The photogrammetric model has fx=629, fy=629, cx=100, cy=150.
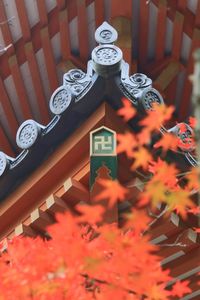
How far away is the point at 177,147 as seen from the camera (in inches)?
205

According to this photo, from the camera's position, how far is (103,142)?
188 inches

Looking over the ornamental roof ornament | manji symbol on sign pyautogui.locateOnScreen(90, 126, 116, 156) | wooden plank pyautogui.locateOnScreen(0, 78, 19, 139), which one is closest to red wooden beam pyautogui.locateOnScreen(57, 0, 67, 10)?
wooden plank pyautogui.locateOnScreen(0, 78, 19, 139)

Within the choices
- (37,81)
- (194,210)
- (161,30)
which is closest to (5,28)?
(37,81)

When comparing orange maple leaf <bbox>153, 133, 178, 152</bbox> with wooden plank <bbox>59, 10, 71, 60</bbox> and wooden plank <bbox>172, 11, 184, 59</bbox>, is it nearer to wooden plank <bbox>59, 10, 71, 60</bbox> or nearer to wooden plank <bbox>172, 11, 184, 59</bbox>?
wooden plank <bbox>172, 11, 184, 59</bbox>

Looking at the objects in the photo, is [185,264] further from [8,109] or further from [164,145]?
[8,109]

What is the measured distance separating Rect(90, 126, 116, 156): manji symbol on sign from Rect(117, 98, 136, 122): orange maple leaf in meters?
0.24

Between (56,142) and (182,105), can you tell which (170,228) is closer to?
(56,142)

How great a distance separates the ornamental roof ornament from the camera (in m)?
5.04

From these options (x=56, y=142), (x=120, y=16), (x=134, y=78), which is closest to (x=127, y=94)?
(x=134, y=78)

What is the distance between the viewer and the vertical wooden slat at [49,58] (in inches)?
257

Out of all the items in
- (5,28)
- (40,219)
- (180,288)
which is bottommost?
(180,288)

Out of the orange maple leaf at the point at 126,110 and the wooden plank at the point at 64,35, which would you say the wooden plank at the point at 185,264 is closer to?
the orange maple leaf at the point at 126,110

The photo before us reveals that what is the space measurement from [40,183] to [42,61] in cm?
186

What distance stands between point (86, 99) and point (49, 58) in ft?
5.64
